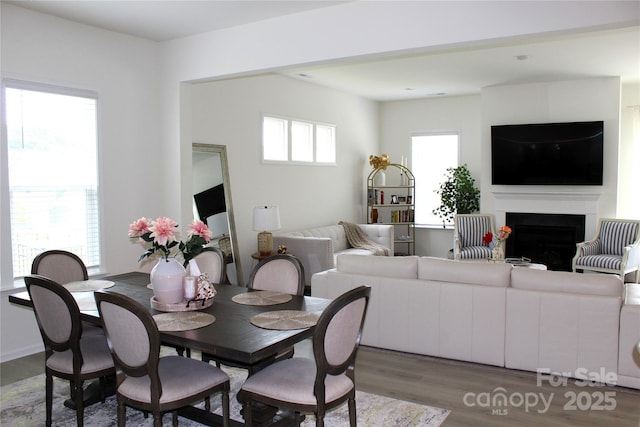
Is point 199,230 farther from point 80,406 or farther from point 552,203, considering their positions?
point 552,203

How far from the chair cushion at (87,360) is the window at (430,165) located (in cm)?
724

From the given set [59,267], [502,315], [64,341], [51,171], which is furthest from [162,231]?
[502,315]

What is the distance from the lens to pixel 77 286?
385 centimetres

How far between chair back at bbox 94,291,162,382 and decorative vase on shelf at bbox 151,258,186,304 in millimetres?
516

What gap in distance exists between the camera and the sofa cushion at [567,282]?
3.77 meters

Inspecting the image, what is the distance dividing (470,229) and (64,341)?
6.28 meters

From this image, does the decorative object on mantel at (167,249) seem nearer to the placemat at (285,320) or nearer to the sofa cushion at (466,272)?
the placemat at (285,320)

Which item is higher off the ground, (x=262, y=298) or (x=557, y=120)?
(x=557, y=120)

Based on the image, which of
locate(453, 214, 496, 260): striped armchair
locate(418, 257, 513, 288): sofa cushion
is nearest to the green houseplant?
locate(453, 214, 496, 260): striped armchair

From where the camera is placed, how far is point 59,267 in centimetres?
407

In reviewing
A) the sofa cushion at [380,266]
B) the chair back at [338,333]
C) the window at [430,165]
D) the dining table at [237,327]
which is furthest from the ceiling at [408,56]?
the chair back at [338,333]

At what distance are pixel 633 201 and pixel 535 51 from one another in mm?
3514

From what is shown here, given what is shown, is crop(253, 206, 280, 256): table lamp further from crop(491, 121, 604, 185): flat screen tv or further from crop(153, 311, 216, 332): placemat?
crop(491, 121, 604, 185): flat screen tv

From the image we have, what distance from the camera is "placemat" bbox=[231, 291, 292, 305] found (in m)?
3.34
